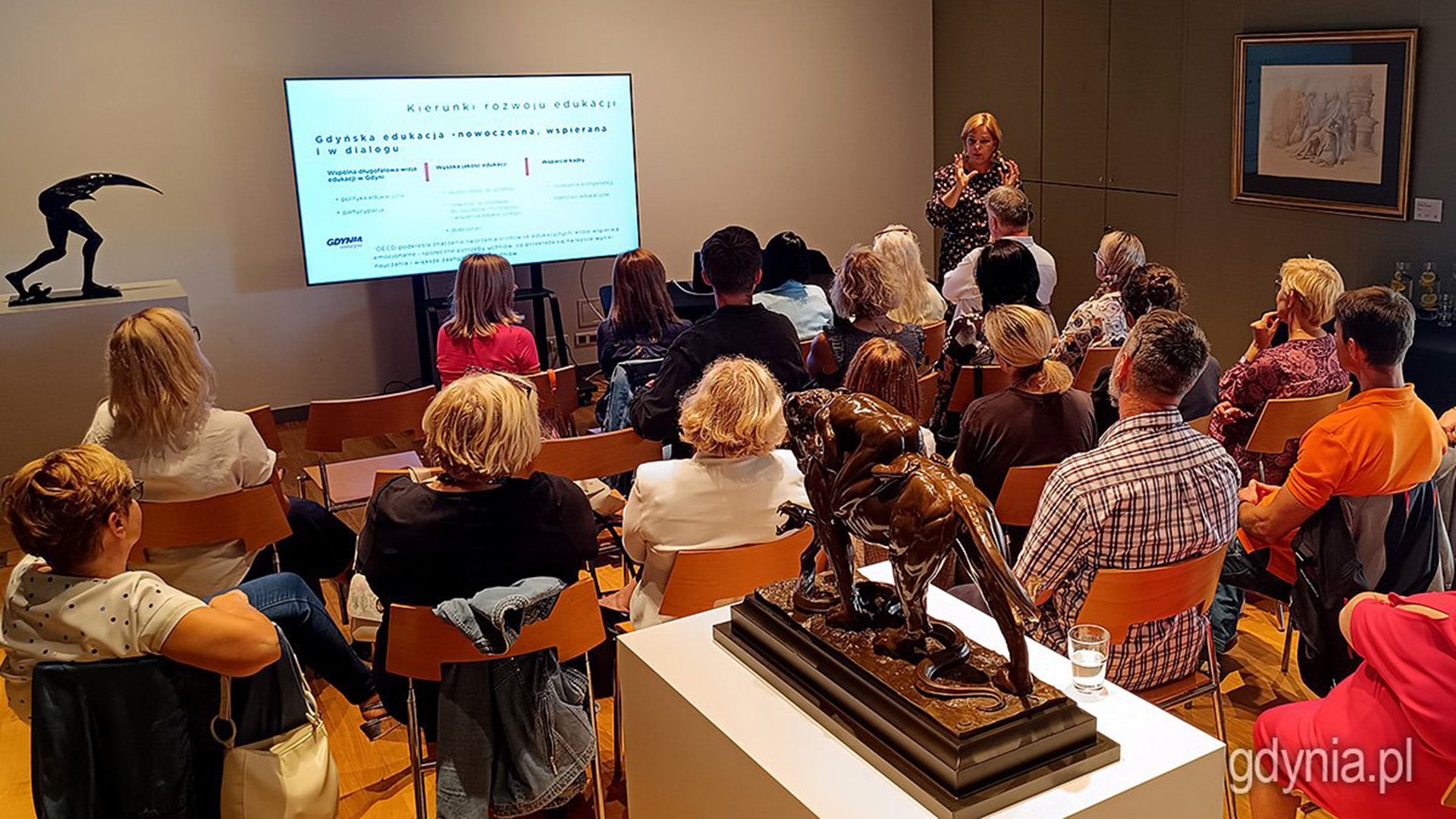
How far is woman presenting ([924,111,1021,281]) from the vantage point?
21.9 ft

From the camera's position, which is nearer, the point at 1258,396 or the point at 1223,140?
the point at 1258,396

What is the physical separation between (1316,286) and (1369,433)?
3.32 feet

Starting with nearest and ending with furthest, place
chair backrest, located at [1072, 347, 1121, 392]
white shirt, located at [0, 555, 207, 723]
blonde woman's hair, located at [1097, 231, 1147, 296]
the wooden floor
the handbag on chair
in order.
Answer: white shirt, located at [0, 555, 207, 723]
the handbag on chair
the wooden floor
chair backrest, located at [1072, 347, 1121, 392]
blonde woman's hair, located at [1097, 231, 1147, 296]

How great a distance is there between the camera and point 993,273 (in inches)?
185

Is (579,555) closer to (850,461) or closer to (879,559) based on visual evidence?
(879,559)

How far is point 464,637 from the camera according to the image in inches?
105

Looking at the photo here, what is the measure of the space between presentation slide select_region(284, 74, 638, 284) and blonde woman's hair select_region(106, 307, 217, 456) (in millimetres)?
3574


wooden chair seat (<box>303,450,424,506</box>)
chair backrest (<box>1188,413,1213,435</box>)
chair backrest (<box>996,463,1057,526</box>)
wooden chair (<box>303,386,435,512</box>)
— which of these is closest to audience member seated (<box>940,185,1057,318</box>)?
chair backrest (<box>1188,413,1213,435</box>)

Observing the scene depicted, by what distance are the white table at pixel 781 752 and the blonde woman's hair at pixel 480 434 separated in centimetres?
68

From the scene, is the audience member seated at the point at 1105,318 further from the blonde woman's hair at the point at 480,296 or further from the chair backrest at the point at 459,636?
the chair backrest at the point at 459,636

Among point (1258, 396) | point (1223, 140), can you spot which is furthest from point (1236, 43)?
point (1258, 396)

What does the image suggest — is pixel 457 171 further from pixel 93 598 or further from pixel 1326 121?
pixel 93 598

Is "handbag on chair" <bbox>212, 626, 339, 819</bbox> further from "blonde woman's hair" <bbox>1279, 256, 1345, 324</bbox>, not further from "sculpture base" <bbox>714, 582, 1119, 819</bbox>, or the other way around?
"blonde woman's hair" <bbox>1279, 256, 1345, 324</bbox>

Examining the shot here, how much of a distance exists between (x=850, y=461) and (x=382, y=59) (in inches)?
245
